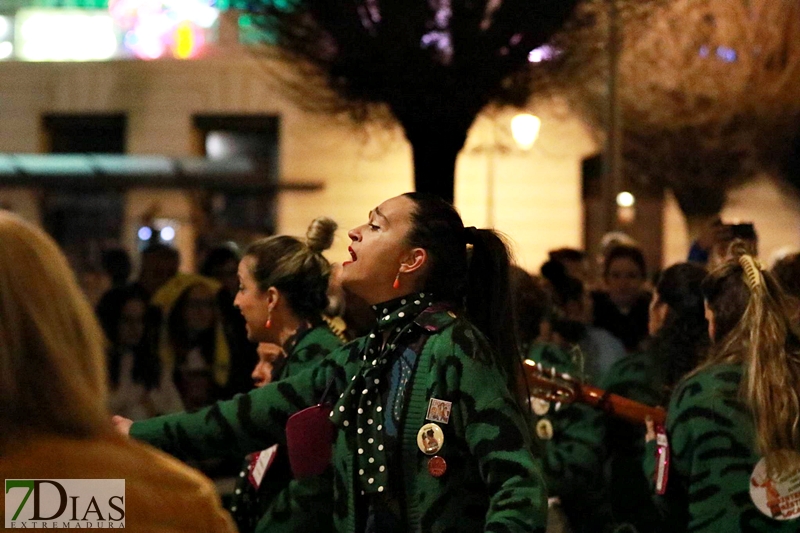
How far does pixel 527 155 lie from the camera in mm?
21281

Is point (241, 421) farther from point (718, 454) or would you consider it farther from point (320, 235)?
point (718, 454)

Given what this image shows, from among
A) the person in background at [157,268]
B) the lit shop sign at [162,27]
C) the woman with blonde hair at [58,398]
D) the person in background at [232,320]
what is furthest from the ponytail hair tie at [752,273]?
the lit shop sign at [162,27]

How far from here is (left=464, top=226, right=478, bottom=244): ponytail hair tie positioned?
3180 mm

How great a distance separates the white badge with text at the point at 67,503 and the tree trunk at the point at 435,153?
6.86 m

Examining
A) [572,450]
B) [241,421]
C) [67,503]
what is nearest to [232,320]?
[572,450]

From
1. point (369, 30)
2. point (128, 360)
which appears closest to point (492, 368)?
point (128, 360)

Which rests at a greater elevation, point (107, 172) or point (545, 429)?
point (107, 172)

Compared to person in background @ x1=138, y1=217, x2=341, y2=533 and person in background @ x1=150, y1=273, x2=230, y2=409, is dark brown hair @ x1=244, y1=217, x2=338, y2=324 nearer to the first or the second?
person in background @ x1=138, y1=217, x2=341, y2=533

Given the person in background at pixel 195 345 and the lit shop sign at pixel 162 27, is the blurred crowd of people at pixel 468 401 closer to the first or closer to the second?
the person in background at pixel 195 345

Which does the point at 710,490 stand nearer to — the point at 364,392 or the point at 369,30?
the point at 364,392

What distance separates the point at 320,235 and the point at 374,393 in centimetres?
131

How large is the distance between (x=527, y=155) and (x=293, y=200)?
4.10m

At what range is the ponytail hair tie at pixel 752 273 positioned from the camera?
3668 millimetres

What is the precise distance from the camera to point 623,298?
25.6 feet
